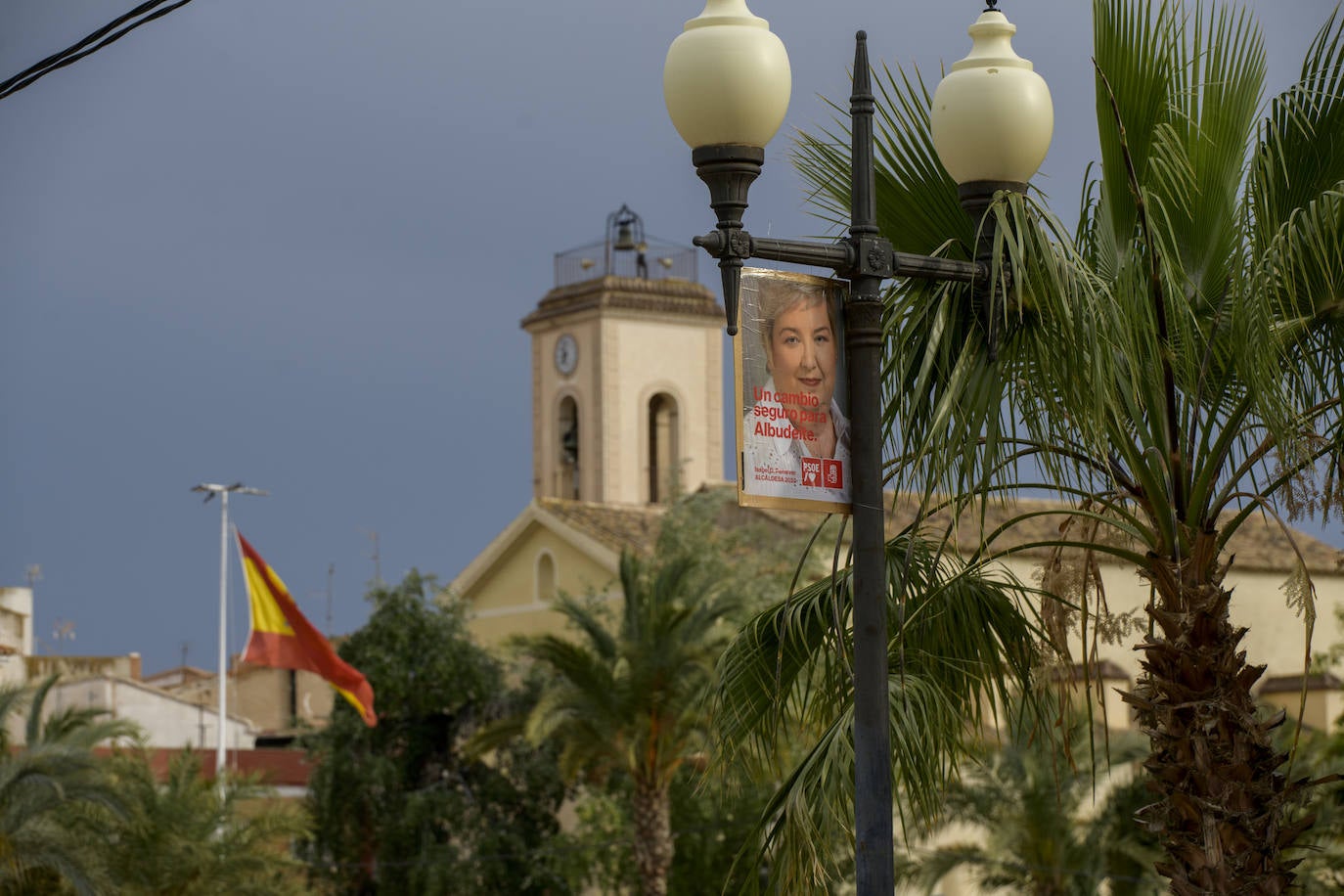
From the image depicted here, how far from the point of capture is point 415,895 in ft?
110

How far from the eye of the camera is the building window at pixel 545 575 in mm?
44688

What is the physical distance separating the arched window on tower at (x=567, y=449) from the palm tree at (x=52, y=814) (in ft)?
106

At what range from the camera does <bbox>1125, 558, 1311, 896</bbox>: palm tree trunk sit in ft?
24.1

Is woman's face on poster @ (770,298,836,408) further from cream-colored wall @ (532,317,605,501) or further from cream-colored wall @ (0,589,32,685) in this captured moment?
cream-colored wall @ (532,317,605,501)

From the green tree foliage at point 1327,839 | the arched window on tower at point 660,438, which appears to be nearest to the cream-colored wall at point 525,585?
the arched window on tower at point 660,438

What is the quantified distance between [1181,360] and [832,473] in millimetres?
1989

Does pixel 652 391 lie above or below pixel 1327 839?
above

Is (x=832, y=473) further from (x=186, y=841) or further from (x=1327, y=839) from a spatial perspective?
(x=1327, y=839)

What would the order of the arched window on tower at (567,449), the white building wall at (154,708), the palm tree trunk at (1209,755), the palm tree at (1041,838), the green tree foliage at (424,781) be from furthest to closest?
the arched window on tower at (567,449) → the white building wall at (154,708) → the green tree foliage at (424,781) → the palm tree at (1041,838) → the palm tree trunk at (1209,755)

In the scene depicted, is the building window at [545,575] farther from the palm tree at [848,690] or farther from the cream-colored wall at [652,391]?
the palm tree at [848,690]

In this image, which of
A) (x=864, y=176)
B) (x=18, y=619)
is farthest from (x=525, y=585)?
(x=864, y=176)

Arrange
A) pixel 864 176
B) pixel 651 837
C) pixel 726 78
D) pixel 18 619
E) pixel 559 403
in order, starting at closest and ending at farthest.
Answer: pixel 726 78, pixel 864 176, pixel 651 837, pixel 18 619, pixel 559 403

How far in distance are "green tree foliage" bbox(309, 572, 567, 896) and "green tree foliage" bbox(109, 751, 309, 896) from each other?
893 cm

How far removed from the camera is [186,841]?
23547 mm
